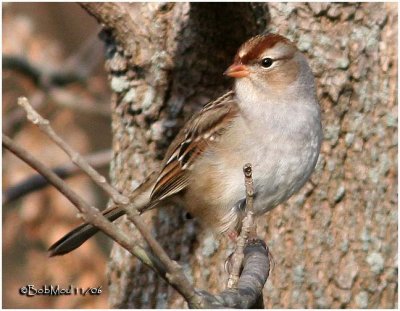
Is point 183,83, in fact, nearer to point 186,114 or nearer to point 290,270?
point 186,114

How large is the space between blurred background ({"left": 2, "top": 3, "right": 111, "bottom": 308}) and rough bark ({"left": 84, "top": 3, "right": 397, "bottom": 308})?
1185 millimetres

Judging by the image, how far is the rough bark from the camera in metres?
3.77

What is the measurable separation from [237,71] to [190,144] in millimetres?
399

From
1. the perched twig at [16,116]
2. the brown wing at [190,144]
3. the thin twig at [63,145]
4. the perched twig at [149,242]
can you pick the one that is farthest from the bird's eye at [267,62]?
the perched twig at [16,116]

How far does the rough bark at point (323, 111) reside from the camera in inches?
149

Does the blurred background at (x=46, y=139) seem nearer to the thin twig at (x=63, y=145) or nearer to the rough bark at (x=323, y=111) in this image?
the rough bark at (x=323, y=111)

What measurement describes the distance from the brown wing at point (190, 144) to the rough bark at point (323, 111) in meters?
0.29

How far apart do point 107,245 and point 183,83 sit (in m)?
2.14

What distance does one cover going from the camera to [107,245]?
5.77 metres

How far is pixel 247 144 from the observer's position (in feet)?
11.1

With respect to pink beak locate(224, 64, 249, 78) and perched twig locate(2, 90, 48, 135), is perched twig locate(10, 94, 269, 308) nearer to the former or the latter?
pink beak locate(224, 64, 249, 78)

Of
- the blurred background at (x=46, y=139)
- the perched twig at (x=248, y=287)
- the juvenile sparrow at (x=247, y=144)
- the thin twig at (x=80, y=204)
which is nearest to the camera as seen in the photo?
the thin twig at (x=80, y=204)

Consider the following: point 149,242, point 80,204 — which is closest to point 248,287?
point 149,242

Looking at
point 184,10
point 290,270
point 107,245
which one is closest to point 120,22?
point 184,10
